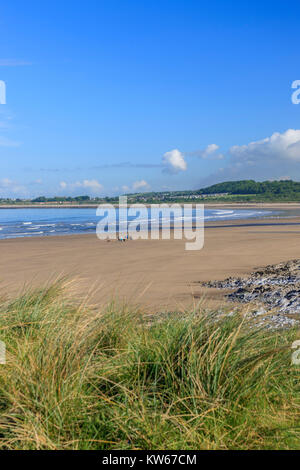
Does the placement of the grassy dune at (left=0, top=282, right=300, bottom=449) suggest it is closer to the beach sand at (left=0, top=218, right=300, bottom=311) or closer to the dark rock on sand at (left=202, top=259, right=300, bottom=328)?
the dark rock on sand at (left=202, top=259, right=300, bottom=328)

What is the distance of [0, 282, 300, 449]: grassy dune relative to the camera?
2.65 metres

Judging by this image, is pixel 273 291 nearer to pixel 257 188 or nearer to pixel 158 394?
pixel 158 394

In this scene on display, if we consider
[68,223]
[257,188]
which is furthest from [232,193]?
[68,223]

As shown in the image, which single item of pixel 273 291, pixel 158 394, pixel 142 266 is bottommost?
pixel 142 266

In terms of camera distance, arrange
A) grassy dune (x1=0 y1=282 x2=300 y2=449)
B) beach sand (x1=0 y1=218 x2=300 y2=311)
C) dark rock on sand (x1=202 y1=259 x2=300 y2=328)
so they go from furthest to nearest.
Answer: beach sand (x1=0 y1=218 x2=300 y2=311) < dark rock on sand (x1=202 y1=259 x2=300 y2=328) < grassy dune (x1=0 y1=282 x2=300 y2=449)

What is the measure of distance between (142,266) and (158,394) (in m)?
10.8

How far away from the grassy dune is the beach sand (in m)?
3.94

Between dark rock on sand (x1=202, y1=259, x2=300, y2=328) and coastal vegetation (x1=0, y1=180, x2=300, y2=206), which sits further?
coastal vegetation (x1=0, y1=180, x2=300, y2=206)

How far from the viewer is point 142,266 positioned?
13828mm

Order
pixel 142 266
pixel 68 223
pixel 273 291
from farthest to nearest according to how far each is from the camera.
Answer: pixel 68 223
pixel 142 266
pixel 273 291

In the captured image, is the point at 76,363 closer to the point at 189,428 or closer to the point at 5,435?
the point at 5,435

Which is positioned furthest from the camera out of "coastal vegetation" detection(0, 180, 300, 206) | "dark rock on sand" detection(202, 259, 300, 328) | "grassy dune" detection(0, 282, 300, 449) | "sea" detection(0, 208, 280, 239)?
"coastal vegetation" detection(0, 180, 300, 206)

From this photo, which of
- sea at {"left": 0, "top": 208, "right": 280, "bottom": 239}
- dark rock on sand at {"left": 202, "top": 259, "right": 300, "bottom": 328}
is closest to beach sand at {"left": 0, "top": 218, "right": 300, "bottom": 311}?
dark rock on sand at {"left": 202, "top": 259, "right": 300, "bottom": 328}
